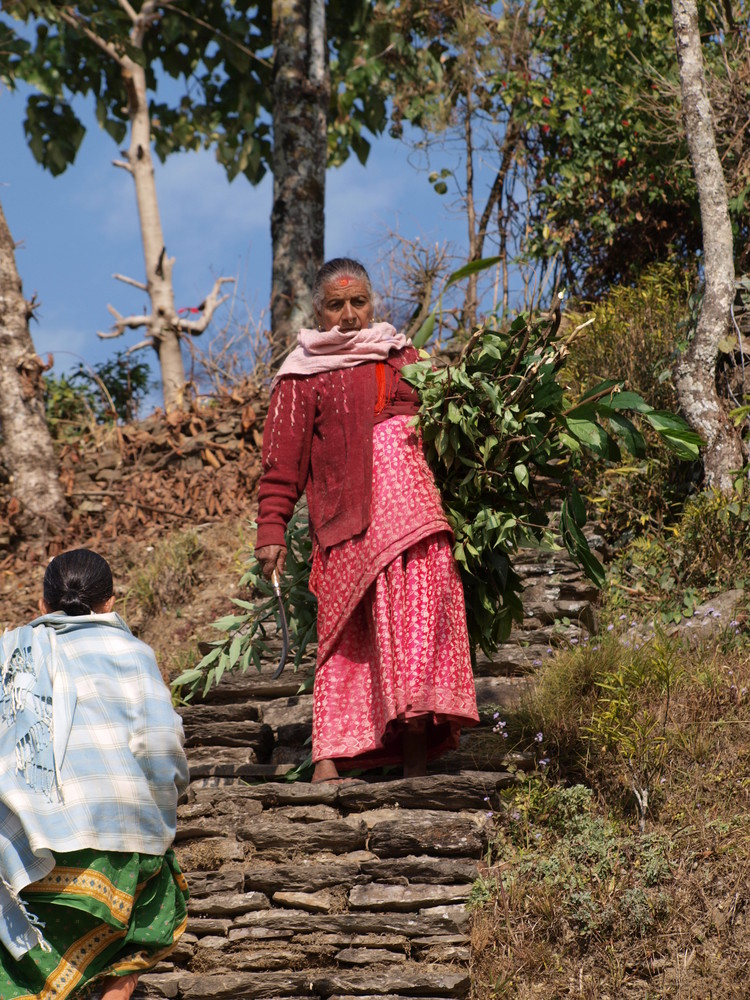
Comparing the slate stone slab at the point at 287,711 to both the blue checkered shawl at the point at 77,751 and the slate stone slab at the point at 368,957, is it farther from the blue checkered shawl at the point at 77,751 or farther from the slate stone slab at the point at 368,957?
the blue checkered shawl at the point at 77,751

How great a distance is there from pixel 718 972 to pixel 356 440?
7.63ft

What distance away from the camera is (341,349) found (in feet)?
16.3

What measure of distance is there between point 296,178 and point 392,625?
636cm

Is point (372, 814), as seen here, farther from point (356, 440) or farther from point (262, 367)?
point (262, 367)

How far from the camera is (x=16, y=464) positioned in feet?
30.6

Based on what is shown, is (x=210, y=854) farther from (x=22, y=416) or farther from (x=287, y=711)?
(x=22, y=416)

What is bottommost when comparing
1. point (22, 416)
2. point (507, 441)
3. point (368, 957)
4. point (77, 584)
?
point (368, 957)

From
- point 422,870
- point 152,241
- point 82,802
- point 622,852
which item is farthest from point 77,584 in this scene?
point 152,241

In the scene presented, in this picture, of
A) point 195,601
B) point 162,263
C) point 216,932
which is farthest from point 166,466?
point 216,932

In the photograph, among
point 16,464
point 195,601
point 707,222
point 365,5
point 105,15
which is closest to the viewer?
point 707,222

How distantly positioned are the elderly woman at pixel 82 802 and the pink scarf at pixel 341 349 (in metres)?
1.75

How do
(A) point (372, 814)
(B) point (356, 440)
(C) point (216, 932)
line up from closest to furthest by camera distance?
(C) point (216, 932) → (A) point (372, 814) → (B) point (356, 440)

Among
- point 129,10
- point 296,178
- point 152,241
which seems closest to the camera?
point 296,178

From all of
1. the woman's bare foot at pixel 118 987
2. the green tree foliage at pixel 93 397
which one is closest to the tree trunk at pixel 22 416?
the green tree foliage at pixel 93 397
